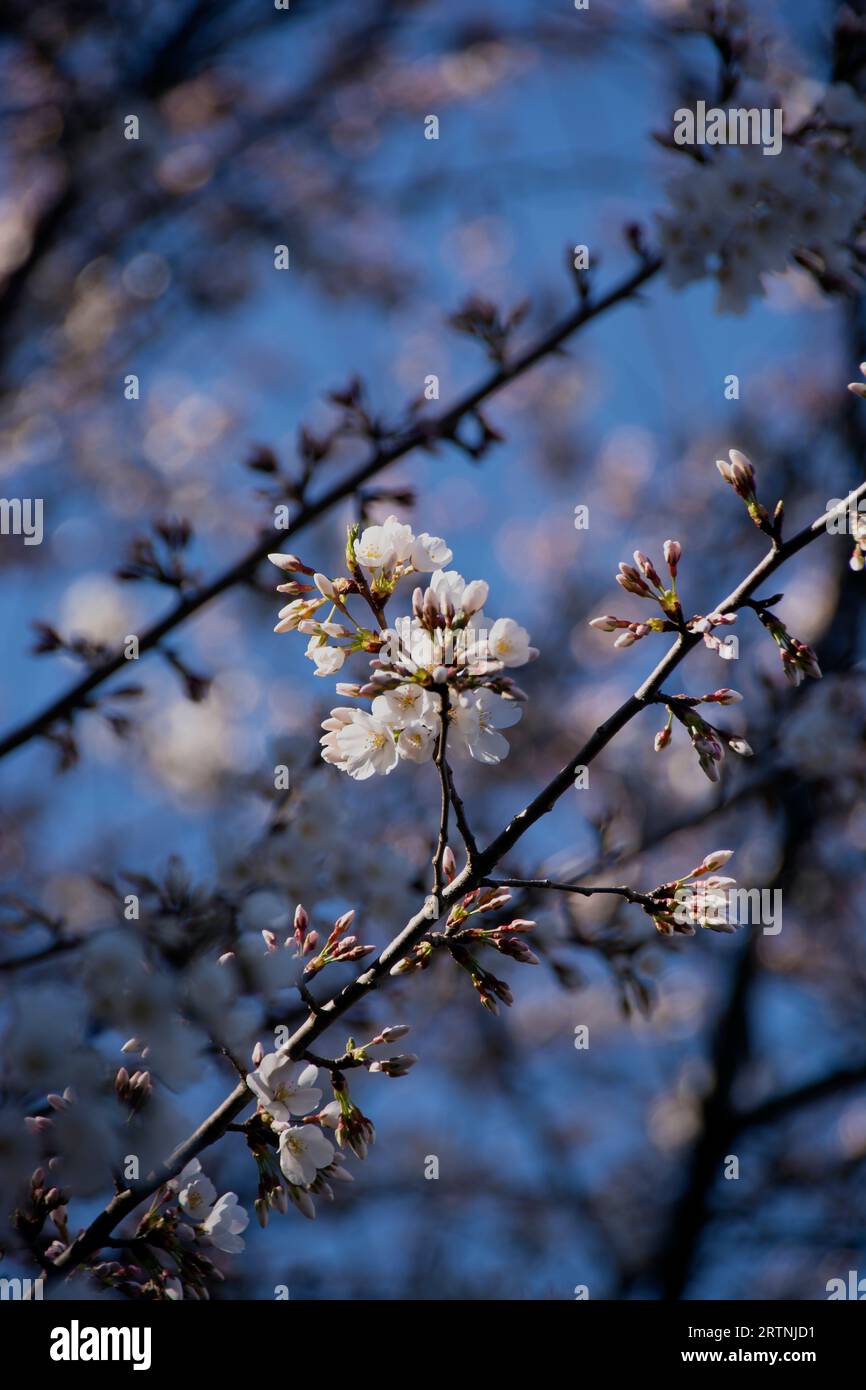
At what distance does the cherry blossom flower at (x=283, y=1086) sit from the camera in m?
1.51

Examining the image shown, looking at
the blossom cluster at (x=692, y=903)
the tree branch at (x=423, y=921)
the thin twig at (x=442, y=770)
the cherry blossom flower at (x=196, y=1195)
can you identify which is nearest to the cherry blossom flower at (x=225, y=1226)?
the cherry blossom flower at (x=196, y=1195)

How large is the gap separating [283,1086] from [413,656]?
2.19 ft

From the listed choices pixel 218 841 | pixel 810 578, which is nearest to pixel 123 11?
pixel 218 841

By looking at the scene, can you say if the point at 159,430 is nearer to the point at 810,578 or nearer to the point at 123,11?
the point at 123,11

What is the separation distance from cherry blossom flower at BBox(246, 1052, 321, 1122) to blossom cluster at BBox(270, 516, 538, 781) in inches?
17.6

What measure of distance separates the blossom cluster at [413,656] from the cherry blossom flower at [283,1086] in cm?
45

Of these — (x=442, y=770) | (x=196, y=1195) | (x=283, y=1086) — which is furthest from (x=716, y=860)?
(x=196, y=1195)

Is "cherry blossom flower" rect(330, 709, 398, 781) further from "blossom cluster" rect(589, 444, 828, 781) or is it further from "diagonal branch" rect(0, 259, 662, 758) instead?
"diagonal branch" rect(0, 259, 662, 758)

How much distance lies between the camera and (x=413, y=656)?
Result: 1.49m

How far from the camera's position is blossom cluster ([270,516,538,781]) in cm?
146

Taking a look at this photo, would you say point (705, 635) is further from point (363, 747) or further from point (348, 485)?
point (348, 485)

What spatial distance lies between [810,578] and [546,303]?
3077mm

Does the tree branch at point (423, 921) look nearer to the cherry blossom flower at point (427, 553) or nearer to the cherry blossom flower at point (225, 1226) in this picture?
the cherry blossom flower at point (225, 1226)

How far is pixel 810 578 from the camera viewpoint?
8.52 metres
